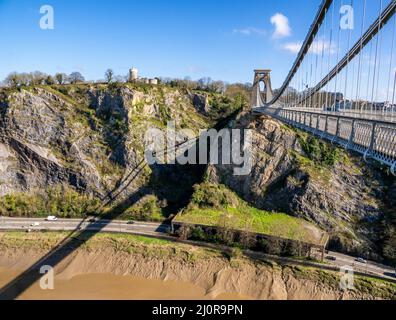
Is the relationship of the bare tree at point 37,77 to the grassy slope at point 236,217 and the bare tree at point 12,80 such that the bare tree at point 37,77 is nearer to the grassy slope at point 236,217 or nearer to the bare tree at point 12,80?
the bare tree at point 12,80

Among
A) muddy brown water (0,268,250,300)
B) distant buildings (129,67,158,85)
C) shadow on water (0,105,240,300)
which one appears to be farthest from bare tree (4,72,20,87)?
muddy brown water (0,268,250,300)

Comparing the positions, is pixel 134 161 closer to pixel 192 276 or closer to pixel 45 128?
pixel 45 128

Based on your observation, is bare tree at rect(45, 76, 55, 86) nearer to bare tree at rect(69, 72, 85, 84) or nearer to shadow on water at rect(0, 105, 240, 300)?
bare tree at rect(69, 72, 85, 84)

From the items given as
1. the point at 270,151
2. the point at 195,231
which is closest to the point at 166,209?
the point at 195,231

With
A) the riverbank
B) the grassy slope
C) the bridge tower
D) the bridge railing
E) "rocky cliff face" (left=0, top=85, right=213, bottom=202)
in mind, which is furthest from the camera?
the bridge tower

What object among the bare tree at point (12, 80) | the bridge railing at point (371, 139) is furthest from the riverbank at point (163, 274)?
the bare tree at point (12, 80)

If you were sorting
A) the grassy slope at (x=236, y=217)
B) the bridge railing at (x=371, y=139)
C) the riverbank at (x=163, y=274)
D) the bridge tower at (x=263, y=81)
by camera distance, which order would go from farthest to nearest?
1. the bridge tower at (x=263, y=81)
2. the grassy slope at (x=236, y=217)
3. the riverbank at (x=163, y=274)
4. the bridge railing at (x=371, y=139)
